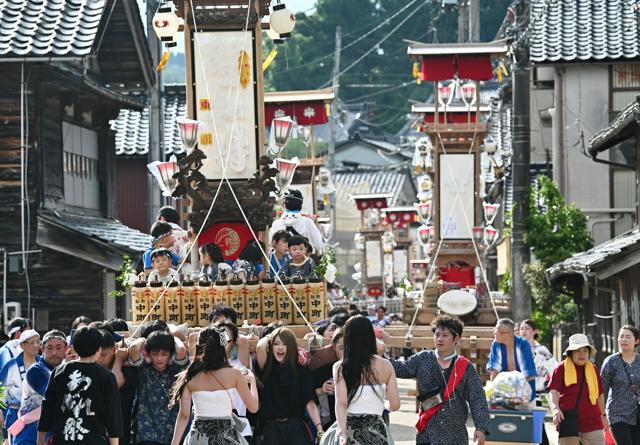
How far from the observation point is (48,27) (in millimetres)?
26703

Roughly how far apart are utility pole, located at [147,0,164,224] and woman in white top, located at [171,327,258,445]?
1654 cm

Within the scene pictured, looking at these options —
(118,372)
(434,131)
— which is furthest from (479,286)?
(118,372)

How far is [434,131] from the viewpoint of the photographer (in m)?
37.3

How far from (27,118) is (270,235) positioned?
758 centimetres

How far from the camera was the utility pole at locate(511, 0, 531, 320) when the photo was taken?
29031 millimetres

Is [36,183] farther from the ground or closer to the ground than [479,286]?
farther from the ground

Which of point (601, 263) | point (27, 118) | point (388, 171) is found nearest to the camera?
point (601, 263)

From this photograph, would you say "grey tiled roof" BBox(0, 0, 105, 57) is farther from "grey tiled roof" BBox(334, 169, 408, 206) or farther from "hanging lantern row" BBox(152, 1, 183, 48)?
"grey tiled roof" BBox(334, 169, 408, 206)

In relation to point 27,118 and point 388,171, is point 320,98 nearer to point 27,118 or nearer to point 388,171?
point 27,118

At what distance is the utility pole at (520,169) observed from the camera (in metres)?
29.0

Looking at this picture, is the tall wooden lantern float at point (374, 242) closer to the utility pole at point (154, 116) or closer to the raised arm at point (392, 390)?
the utility pole at point (154, 116)

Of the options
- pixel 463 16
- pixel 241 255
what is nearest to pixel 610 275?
pixel 241 255

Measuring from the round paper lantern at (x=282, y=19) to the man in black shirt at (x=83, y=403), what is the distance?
10.6m

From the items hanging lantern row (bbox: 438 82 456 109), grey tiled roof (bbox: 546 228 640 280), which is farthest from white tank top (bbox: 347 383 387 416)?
hanging lantern row (bbox: 438 82 456 109)
